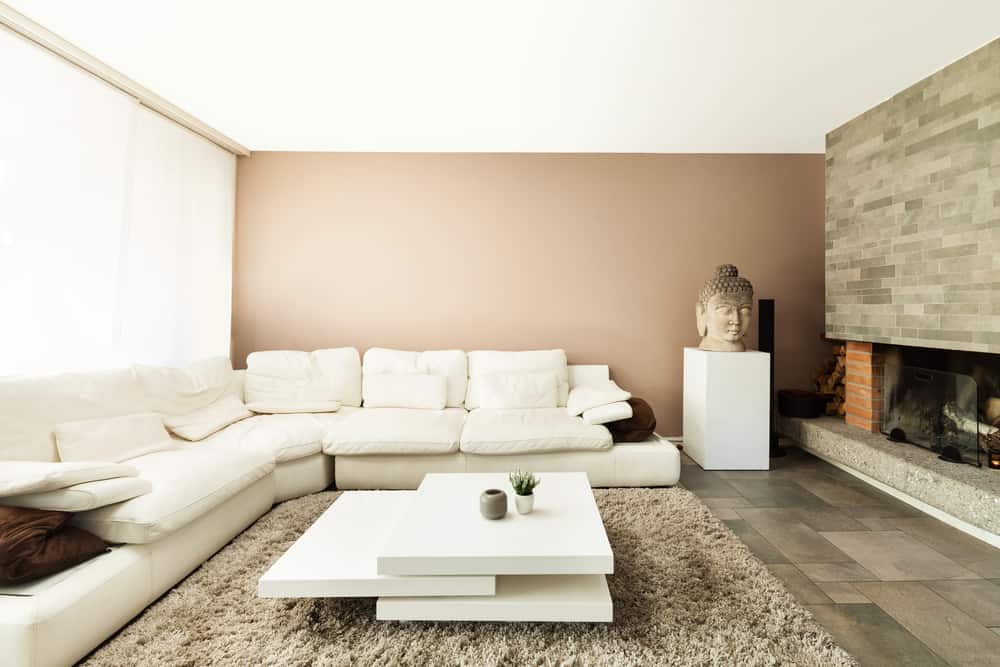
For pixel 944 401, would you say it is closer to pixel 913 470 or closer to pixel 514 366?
pixel 913 470

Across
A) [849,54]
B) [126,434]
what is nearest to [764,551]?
[849,54]

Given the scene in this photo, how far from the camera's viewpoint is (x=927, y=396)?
315 centimetres

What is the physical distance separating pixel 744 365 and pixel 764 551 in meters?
1.55

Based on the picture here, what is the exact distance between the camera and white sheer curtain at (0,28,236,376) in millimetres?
2434

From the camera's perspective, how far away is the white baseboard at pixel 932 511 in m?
2.39

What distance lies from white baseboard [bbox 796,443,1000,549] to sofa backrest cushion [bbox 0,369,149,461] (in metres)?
4.57

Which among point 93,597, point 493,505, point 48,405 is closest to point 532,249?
point 493,505

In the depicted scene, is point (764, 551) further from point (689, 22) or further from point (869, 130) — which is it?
point (869, 130)

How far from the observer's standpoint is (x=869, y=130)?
3404 mm

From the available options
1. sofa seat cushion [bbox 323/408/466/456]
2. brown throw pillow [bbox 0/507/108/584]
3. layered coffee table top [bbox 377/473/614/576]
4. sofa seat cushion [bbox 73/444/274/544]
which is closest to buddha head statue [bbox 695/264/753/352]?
layered coffee table top [bbox 377/473/614/576]

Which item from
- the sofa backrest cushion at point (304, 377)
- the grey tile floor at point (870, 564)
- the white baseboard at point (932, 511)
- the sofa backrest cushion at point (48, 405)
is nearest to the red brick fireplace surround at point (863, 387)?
the white baseboard at point (932, 511)

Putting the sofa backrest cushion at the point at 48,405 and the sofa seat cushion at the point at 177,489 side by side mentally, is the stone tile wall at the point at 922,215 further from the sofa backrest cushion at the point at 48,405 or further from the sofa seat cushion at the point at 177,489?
the sofa backrest cushion at the point at 48,405

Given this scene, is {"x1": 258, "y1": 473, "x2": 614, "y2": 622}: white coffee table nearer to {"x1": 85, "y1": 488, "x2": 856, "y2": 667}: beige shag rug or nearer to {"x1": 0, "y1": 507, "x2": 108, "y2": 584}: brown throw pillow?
{"x1": 85, "y1": 488, "x2": 856, "y2": 667}: beige shag rug

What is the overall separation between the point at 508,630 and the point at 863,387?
3.41 meters
